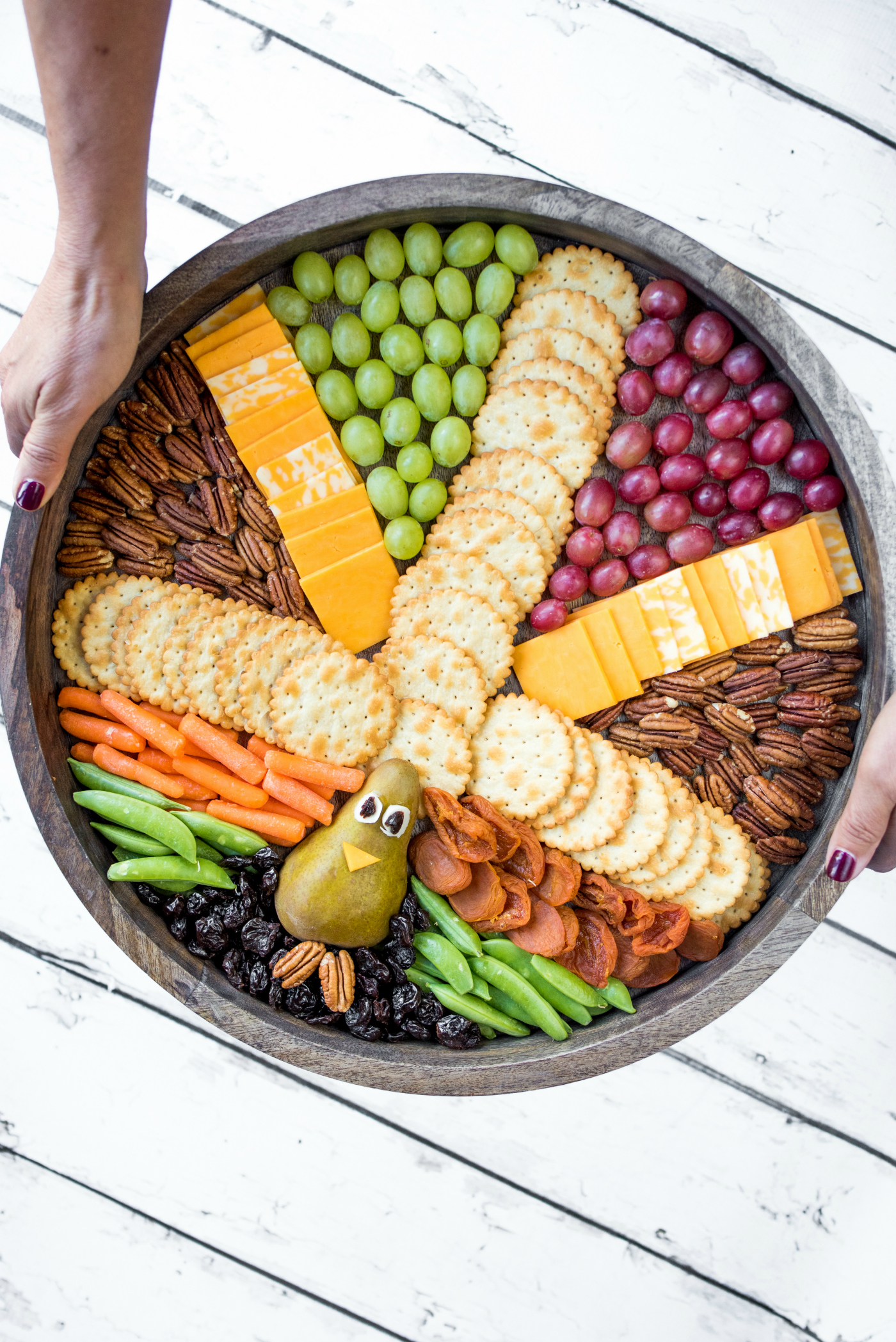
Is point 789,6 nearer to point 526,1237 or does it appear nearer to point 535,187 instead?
point 535,187

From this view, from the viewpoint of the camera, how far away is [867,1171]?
184 centimetres

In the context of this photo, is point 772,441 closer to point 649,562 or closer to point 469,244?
point 649,562

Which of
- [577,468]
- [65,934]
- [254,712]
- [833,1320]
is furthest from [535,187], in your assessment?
[833,1320]


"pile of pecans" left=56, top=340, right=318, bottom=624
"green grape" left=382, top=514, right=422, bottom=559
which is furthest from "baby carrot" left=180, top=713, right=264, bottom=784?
"green grape" left=382, top=514, right=422, bottom=559

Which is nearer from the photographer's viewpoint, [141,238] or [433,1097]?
[141,238]

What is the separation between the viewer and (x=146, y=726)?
59.5 inches

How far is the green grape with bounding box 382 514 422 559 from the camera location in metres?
1.57

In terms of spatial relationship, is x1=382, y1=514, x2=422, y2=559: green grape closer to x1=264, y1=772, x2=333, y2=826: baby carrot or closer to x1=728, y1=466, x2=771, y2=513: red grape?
x1=264, y1=772, x2=333, y2=826: baby carrot

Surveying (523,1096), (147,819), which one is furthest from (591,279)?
(523,1096)

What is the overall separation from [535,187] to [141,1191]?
7.03 feet

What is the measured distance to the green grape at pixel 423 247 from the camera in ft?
4.88

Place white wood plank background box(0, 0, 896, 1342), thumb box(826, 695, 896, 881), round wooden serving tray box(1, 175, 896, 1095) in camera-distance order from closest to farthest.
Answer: thumb box(826, 695, 896, 881) → round wooden serving tray box(1, 175, 896, 1095) → white wood plank background box(0, 0, 896, 1342)

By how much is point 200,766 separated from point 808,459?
4.11 ft

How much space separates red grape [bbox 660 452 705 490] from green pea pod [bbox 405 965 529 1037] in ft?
3.36
